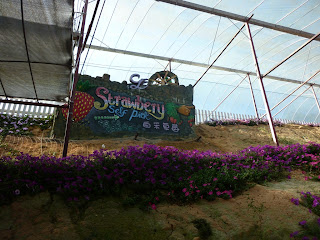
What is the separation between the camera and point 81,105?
9.27m

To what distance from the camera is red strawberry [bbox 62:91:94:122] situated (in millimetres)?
9117

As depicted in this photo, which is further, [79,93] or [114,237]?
[79,93]

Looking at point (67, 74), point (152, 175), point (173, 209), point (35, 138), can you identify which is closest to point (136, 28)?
point (35, 138)

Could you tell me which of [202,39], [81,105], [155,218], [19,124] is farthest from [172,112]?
[155,218]

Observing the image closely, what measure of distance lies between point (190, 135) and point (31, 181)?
871 centimetres

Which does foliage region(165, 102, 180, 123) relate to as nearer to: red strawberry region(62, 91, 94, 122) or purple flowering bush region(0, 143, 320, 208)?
red strawberry region(62, 91, 94, 122)

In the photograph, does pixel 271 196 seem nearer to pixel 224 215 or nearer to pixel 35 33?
pixel 224 215

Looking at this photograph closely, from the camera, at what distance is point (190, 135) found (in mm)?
11328

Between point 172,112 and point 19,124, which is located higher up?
point 172,112

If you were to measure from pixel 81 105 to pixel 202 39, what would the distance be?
8.46m

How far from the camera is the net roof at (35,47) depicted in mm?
4047

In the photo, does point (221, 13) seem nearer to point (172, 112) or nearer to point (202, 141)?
point (172, 112)

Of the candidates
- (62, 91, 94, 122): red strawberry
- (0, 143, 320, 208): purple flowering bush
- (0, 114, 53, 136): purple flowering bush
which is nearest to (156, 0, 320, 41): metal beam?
(62, 91, 94, 122): red strawberry

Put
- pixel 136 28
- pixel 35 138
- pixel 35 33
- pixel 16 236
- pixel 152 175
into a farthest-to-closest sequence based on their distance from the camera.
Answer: pixel 136 28
pixel 35 138
pixel 35 33
pixel 152 175
pixel 16 236
